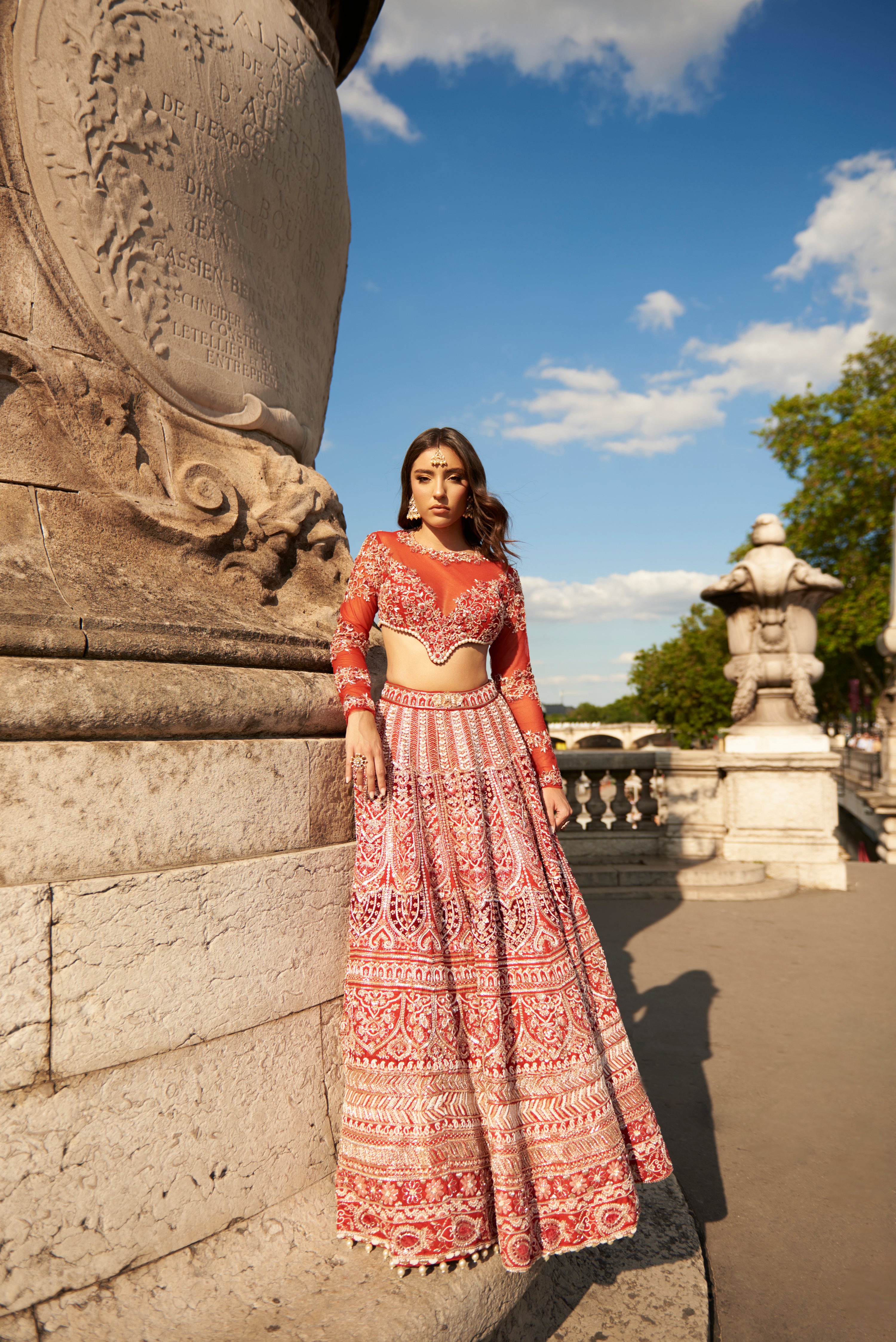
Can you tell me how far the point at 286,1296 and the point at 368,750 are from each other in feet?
3.74

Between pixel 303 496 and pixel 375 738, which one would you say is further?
pixel 303 496

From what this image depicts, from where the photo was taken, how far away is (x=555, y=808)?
2203mm

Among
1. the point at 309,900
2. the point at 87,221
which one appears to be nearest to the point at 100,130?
the point at 87,221

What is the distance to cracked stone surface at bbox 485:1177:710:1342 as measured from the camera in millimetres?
1959

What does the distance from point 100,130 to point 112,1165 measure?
249cm

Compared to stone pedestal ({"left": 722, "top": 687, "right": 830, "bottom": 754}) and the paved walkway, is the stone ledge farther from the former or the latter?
stone pedestal ({"left": 722, "top": 687, "right": 830, "bottom": 754})

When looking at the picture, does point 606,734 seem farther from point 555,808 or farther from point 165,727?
point 165,727

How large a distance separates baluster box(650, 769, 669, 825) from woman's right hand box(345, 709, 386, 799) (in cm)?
648

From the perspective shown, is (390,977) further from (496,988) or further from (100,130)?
(100,130)

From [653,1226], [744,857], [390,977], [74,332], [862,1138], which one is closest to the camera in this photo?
[390,977]

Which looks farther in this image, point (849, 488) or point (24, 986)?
point (849, 488)

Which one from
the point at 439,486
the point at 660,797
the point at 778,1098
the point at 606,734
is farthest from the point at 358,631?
the point at 606,734

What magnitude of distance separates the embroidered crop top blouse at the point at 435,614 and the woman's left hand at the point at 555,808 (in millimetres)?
25

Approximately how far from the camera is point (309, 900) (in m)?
1.94
